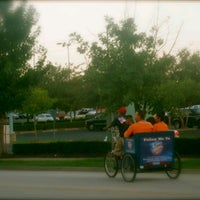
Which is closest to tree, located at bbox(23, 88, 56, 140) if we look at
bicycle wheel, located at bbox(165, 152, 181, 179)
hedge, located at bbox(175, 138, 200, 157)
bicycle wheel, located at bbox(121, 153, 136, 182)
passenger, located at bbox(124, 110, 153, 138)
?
hedge, located at bbox(175, 138, 200, 157)

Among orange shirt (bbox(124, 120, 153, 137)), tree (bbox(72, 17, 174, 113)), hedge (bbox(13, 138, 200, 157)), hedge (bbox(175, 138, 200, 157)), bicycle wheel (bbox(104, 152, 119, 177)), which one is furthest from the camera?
hedge (bbox(13, 138, 200, 157))

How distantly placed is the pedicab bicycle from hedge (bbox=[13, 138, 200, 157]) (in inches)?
390

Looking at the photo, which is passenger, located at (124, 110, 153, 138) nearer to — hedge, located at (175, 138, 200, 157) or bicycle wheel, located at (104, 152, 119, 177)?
bicycle wheel, located at (104, 152, 119, 177)

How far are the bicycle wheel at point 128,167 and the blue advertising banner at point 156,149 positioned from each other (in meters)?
0.24

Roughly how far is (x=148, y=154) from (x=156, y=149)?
0.26 m

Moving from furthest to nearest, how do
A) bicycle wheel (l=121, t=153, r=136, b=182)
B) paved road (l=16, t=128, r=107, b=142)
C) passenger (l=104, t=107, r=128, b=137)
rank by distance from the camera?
paved road (l=16, t=128, r=107, b=142) < passenger (l=104, t=107, r=128, b=137) < bicycle wheel (l=121, t=153, r=136, b=182)

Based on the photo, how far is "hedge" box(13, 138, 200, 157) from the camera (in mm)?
24442

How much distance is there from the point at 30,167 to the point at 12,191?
8.22m

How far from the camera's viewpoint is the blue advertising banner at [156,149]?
1420cm

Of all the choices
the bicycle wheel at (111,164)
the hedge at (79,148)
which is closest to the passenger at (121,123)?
the bicycle wheel at (111,164)

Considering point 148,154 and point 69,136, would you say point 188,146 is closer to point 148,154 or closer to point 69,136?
point 148,154

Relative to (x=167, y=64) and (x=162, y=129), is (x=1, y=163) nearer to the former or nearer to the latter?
(x=167, y=64)

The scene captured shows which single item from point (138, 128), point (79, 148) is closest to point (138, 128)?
point (138, 128)

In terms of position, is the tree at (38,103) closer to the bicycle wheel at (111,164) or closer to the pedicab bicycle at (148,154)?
the bicycle wheel at (111,164)
